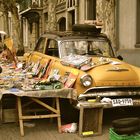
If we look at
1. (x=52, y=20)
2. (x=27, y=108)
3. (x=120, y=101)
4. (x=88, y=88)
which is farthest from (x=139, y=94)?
(x=52, y=20)

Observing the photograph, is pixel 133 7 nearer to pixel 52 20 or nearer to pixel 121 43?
pixel 121 43

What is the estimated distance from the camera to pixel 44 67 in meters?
8.58

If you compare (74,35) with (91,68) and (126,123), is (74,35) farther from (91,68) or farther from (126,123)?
(126,123)

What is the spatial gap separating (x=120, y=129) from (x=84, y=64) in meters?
2.39

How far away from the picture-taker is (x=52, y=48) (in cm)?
885

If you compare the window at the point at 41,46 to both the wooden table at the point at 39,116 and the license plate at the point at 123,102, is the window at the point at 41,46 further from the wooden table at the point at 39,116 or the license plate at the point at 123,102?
the license plate at the point at 123,102

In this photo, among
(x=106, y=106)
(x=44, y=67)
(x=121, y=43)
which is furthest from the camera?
(x=121, y=43)

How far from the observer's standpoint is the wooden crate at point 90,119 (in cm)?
654

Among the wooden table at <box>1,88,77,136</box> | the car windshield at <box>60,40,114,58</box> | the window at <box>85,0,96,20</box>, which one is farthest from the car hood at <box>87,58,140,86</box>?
the window at <box>85,0,96,20</box>

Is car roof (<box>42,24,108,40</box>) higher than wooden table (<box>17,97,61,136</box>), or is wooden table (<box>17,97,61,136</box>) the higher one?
car roof (<box>42,24,108,40</box>)

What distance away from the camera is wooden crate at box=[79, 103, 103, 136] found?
6.54m

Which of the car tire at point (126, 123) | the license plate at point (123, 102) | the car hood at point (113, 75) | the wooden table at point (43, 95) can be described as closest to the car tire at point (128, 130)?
the car tire at point (126, 123)

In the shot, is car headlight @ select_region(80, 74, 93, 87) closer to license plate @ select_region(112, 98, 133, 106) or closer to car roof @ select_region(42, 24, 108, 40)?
license plate @ select_region(112, 98, 133, 106)

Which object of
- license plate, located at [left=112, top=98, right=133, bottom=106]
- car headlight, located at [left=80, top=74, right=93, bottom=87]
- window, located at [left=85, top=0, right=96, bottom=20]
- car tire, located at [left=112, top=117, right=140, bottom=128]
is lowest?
license plate, located at [left=112, top=98, right=133, bottom=106]
